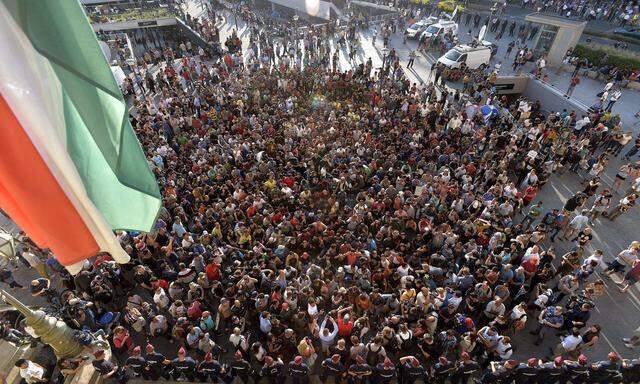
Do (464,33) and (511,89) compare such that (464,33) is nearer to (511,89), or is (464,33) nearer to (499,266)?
(511,89)

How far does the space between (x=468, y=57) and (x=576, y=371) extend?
64.7 feet

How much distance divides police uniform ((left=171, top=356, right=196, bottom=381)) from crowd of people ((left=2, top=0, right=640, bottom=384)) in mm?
75

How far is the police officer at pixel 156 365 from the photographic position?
7.66 m

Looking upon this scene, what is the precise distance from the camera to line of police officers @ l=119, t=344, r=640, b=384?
7418 millimetres

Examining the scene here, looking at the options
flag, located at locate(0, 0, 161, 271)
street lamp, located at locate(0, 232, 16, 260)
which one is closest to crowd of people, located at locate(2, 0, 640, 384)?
street lamp, located at locate(0, 232, 16, 260)

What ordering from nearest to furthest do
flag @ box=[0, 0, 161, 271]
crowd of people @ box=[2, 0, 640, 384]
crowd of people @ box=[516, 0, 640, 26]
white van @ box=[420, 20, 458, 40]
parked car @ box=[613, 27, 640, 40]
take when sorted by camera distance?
flag @ box=[0, 0, 161, 271] → crowd of people @ box=[2, 0, 640, 384] → parked car @ box=[613, 27, 640, 40] → white van @ box=[420, 20, 458, 40] → crowd of people @ box=[516, 0, 640, 26]

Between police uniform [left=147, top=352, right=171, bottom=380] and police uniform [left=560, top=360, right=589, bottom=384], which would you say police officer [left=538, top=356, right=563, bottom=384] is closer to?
police uniform [left=560, top=360, right=589, bottom=384]

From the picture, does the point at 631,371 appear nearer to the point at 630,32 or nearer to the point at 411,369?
the point at 411,369

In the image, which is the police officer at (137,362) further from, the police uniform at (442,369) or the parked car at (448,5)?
the parked car at (448,5)

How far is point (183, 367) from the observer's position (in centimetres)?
762

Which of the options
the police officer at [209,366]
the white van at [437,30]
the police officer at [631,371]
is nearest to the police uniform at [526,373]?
the police officer at [631,371]

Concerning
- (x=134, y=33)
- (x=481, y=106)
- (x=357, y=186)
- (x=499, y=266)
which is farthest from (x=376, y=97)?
(x=134, y=33)

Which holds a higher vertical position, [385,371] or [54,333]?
[54,333]

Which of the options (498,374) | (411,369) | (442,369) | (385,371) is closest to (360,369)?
(385,371)
